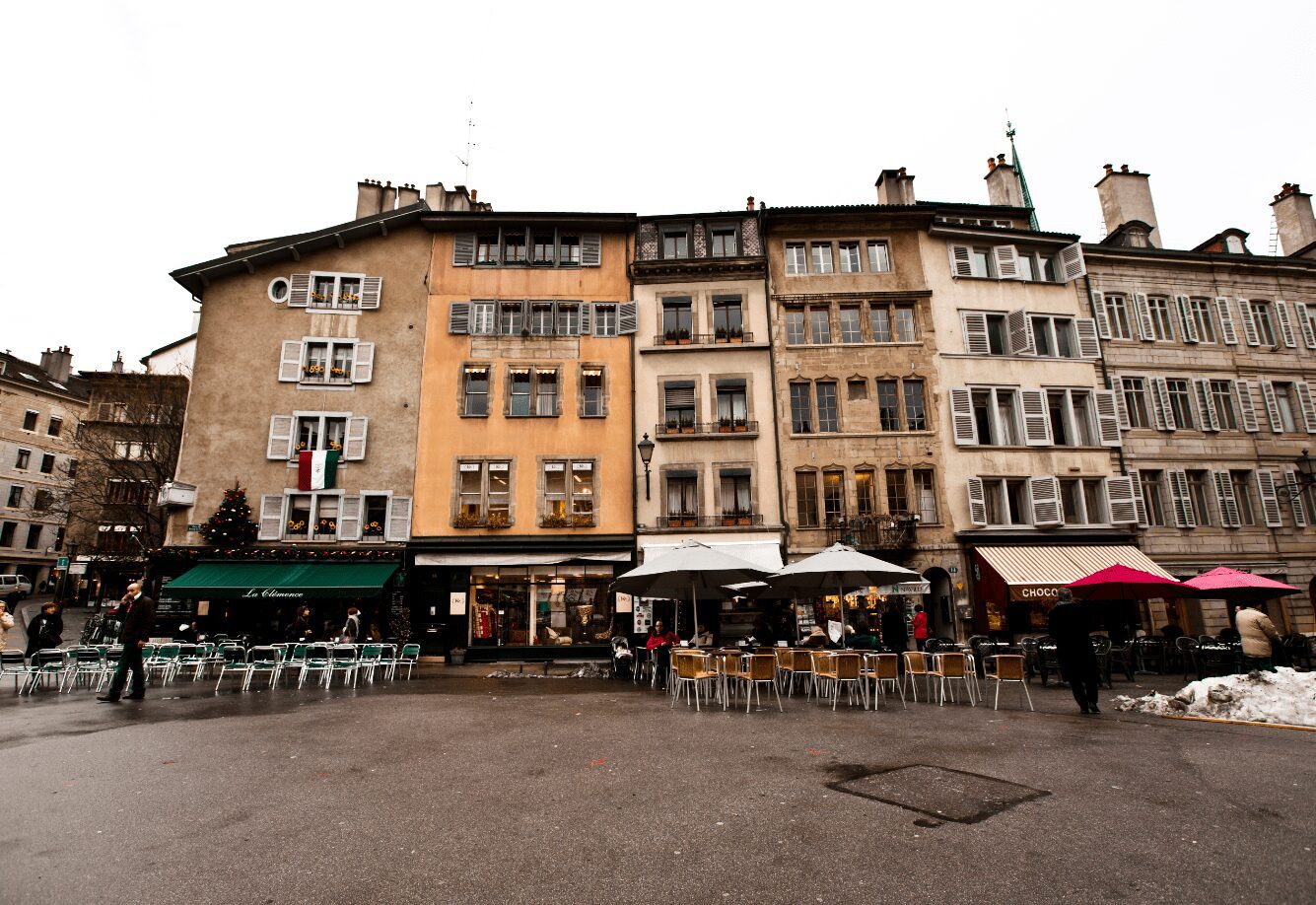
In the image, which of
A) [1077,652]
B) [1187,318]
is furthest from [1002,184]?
[1077,652]

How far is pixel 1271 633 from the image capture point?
36.0 feet

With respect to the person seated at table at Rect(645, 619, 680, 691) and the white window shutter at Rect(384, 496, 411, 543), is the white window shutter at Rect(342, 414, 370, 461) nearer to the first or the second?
the white window shutter at Rect(384, 496, 411, 543)

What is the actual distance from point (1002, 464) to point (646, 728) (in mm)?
17970

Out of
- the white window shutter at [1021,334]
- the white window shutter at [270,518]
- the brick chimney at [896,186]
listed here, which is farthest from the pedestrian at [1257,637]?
the white window shutter at [270,518]

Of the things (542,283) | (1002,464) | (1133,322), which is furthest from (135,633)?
(1133,322)

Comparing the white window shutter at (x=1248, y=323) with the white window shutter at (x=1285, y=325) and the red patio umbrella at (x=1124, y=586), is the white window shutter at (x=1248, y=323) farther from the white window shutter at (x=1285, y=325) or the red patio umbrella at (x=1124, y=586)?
the red patio umbrella at (x=1124, y=586)

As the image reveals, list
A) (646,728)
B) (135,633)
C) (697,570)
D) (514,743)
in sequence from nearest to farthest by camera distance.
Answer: (514,743), (646,728), (135,633), (697,570)

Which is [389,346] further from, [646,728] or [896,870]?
[896,870]

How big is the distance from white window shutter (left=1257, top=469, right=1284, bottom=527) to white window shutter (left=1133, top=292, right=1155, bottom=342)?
5721mm

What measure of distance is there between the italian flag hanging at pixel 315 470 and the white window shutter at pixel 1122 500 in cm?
2512

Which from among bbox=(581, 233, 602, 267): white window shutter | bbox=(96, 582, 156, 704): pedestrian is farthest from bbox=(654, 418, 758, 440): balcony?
bbox=(96, 582, 156, 704): pedestrian

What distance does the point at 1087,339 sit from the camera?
76.5ft

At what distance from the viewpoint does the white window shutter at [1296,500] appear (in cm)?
2230

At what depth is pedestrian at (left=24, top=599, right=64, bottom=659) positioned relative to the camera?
1328cm
